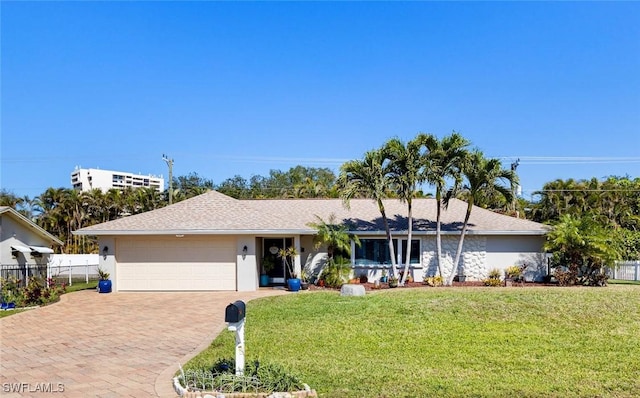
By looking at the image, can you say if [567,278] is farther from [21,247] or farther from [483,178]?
[21,247]

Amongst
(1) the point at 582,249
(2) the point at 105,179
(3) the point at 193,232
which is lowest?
(1) the point at 582,249

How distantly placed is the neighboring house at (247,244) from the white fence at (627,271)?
605 centimetres

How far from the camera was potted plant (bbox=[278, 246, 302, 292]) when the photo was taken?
59.4 feet

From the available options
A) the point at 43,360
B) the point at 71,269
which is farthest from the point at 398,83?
the point at 71,269

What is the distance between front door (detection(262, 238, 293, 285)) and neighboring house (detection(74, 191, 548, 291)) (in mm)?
45

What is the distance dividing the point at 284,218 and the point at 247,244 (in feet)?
8.31

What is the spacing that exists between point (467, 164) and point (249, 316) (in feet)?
37.1

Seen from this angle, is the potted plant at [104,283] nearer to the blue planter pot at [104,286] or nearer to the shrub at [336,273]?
the blue planter pot at [104,286]

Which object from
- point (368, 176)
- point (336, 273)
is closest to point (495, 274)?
point (336, 273)

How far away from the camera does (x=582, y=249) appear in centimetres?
1847

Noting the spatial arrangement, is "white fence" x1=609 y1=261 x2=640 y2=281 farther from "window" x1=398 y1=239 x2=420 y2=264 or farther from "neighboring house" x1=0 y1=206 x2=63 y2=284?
"neighboring house" x1=0 y1=206 x2=63 y2=284

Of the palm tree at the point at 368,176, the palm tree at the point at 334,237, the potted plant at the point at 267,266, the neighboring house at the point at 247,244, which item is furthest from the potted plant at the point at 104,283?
the palm tree at the point at 368,176

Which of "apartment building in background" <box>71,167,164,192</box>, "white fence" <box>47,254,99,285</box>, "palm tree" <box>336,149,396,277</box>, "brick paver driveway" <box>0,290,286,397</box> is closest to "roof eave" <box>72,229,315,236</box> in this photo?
"palm tree" <box>336,149,396,277</box>

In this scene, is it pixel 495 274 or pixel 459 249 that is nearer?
pixel 459 249
